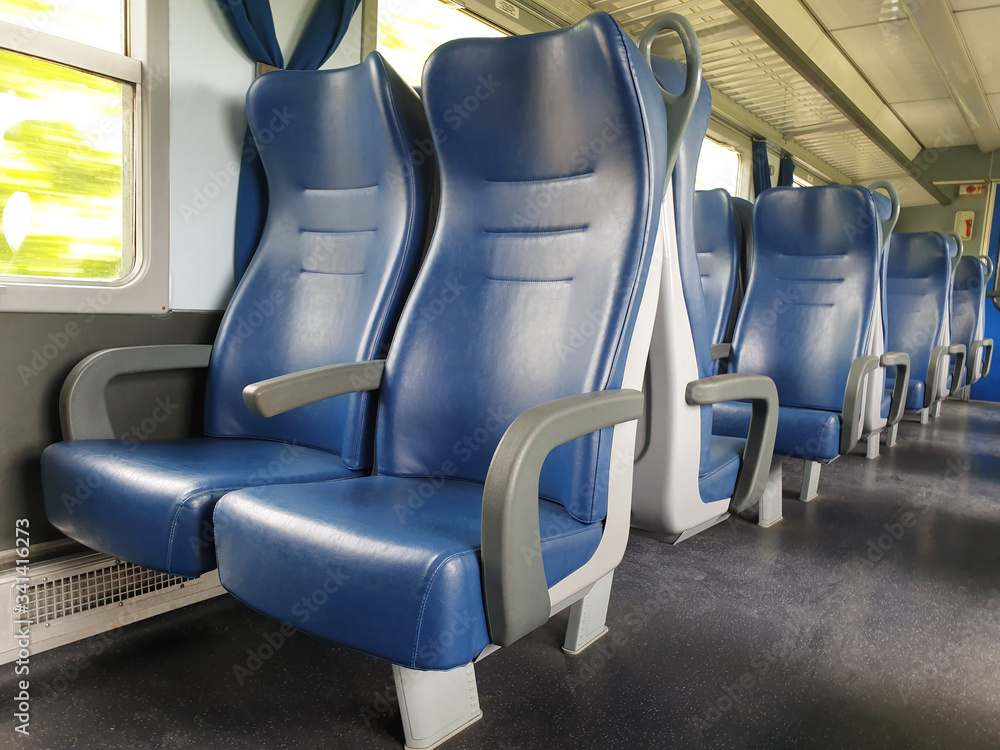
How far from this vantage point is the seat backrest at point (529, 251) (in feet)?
4.31

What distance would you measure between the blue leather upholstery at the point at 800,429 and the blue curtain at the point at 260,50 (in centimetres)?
165

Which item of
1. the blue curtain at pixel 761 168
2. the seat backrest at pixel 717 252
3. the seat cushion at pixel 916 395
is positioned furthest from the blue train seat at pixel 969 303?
the seat backrest at pixel 717 252

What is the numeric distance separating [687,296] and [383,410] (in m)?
0.70

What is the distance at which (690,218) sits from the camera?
4.96 feet

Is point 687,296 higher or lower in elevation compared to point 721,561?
higher

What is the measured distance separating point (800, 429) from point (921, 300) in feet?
8.31

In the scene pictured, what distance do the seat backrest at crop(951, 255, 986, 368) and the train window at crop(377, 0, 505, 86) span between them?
15.7ft

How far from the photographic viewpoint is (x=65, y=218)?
6.12 ft

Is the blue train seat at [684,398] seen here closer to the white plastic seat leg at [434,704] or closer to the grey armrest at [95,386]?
the white plastic seat leg at [434,704]

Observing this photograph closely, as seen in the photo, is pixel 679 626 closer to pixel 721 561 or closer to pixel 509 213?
pixel 721 561

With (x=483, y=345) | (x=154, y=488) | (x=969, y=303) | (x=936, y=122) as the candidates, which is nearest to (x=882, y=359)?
(x=483, y=345)

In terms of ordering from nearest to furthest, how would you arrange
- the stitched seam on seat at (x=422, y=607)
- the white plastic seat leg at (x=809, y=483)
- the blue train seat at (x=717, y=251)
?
the stitched seam on seat at (x=422, y=607)
the blue train seat at (x=717, y=251)
the white plastic seat leg at (x=809, y=483)

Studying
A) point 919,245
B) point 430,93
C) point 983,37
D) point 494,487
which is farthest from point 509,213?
point 983,37

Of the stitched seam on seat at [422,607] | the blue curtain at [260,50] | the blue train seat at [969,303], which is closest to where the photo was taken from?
the stitched seam on seat at [422,607]
